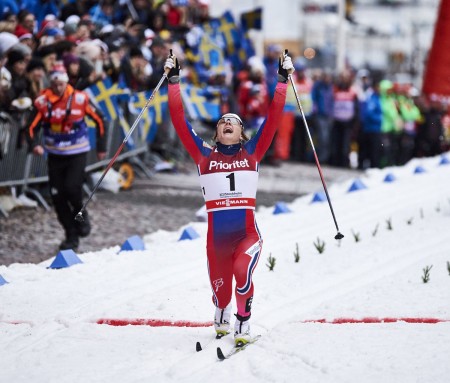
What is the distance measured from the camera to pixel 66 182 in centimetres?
1018

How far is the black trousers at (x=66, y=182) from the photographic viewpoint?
10.2 meters

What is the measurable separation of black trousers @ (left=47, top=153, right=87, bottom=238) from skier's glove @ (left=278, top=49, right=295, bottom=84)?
3.84 metres

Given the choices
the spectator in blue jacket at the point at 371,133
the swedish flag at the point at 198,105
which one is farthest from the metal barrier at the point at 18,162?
the spectator in blue jacket at the point at 371,133

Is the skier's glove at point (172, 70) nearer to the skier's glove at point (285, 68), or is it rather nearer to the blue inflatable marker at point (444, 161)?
the skier's glove at point (285, 68)

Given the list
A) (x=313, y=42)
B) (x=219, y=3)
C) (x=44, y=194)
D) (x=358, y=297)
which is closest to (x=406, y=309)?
(x=358, y=297)

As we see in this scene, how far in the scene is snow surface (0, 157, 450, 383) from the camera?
19.7ft

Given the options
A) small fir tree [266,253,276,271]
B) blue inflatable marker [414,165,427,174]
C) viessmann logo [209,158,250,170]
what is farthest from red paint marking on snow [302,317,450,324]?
blue inflatable marker [414,165,427,174]

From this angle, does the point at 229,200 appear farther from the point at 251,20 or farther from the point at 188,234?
the point at 251,20

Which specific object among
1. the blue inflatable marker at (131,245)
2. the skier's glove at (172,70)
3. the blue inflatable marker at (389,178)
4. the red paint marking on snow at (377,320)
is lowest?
the blue inflatable marker at (389,178)

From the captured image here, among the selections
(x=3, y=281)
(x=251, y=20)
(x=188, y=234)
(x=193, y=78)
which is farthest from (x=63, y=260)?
(x=251, y=20)

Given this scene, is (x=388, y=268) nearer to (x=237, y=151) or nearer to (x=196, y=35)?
(x=237, y=151)

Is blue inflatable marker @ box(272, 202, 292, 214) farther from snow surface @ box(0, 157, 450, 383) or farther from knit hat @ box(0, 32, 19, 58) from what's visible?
knit hat @ box(0, 32, 19, 58)

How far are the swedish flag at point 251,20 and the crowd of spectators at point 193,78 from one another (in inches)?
39.8

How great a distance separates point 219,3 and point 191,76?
9631mm
